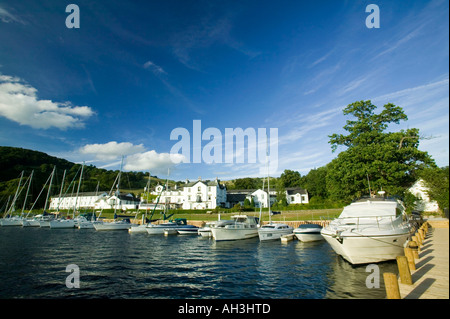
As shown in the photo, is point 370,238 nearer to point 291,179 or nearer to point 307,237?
point 307,237

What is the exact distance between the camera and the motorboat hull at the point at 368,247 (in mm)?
14484

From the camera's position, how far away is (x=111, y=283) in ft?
44.3

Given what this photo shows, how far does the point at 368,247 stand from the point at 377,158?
21.4 metres

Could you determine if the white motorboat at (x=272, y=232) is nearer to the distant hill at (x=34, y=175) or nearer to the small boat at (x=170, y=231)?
the small boat at (x=170, y=231)

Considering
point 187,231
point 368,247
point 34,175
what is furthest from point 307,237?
point 34,175

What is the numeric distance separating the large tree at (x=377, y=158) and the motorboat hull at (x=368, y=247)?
1741 cm

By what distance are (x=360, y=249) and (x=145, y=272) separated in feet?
51.2

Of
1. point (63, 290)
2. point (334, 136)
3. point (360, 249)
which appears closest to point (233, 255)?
point (360, 249)

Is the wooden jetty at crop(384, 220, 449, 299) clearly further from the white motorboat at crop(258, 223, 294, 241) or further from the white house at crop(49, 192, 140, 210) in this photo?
the white house at crop(49, 192, 140, 210)

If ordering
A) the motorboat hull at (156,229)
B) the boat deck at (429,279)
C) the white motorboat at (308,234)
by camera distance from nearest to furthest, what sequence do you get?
the boat deck at (429,279) → the white motorboat at (308,234) → the motorboat hull at (156,229)

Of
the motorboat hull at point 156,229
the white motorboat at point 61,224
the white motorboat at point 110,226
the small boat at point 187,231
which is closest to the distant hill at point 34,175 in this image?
the white motorboat at point 61,224

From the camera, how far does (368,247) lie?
14.6 metres

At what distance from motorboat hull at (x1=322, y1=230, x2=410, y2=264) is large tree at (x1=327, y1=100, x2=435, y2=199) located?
1741 centimetres
